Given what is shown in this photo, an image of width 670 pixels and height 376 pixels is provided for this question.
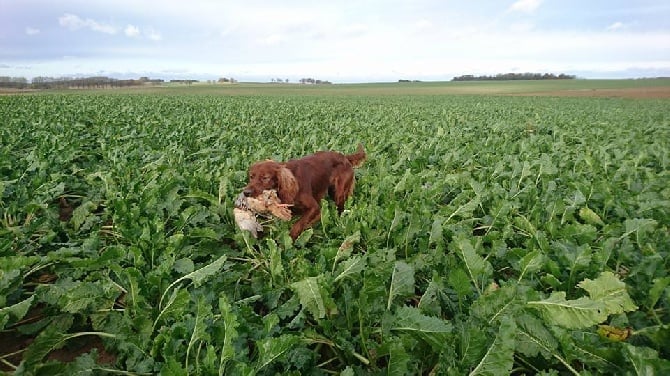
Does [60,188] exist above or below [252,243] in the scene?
above

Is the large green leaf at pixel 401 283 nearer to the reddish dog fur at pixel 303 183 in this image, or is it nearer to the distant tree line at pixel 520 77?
the reddish dog fur at pixel 303 183

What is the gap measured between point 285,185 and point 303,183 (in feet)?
0.92

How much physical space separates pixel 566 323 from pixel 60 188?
471 centimetres

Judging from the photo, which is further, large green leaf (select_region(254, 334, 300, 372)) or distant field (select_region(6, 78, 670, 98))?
distant field (select_region(6, 78, 670, 98))

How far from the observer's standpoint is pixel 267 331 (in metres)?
1.99

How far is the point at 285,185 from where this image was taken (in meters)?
3.85

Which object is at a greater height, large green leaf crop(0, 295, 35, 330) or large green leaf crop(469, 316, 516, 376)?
large green leaf crop(469, 316, 516, 376)

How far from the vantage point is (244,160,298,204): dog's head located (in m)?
3.83

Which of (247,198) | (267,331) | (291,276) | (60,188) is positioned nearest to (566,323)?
(267,331)

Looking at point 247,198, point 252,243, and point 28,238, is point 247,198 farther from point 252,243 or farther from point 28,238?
point 28,238

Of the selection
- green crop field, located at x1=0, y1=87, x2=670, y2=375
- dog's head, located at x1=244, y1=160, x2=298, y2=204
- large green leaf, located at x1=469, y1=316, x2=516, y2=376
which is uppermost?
dog's head, located at x1=244, y1=160, x2=298, y2=204

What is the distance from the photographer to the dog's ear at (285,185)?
3.84 metres

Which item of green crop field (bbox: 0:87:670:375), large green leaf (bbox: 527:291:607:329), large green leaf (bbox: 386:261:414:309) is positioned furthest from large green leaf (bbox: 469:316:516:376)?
large green leaf (bbox: 386:261:414:309)

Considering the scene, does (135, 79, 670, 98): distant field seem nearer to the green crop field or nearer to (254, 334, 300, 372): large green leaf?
the green crop field
